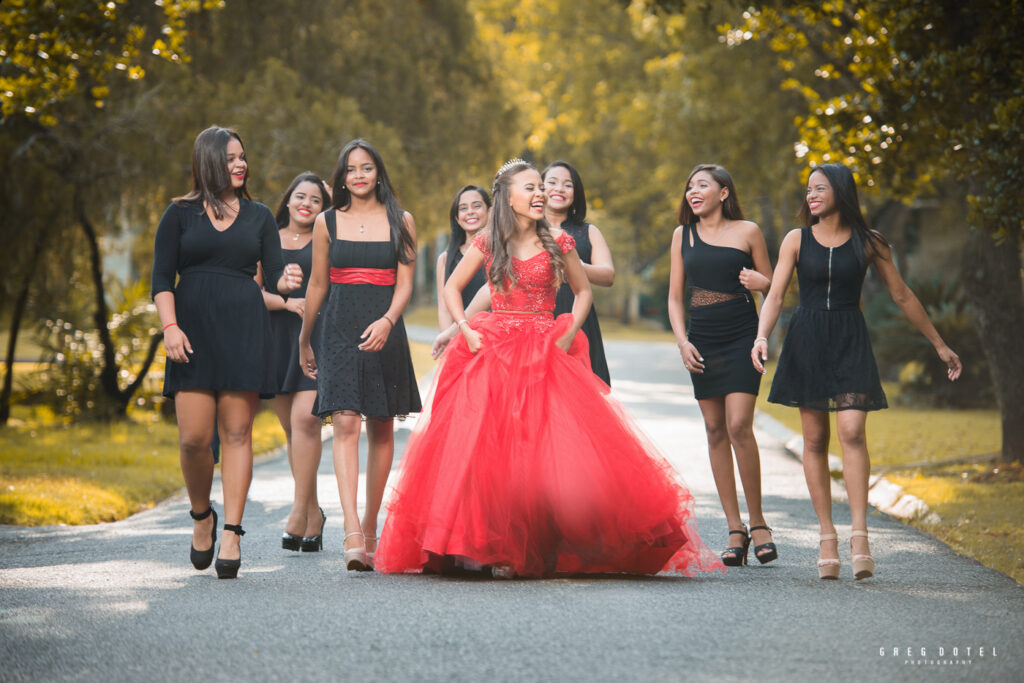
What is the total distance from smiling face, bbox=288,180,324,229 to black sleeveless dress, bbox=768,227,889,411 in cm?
324

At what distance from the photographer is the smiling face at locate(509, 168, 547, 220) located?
7062mm

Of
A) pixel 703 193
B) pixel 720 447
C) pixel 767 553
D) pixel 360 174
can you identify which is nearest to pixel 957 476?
pixel 720 447

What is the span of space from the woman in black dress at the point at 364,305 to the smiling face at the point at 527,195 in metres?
0.68

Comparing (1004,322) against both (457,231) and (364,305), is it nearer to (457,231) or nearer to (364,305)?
(457,231)

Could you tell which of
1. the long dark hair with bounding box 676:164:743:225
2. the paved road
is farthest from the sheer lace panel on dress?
the paved road

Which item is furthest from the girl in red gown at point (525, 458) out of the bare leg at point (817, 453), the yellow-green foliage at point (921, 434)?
the yellow-green foliage at point (921, 434)

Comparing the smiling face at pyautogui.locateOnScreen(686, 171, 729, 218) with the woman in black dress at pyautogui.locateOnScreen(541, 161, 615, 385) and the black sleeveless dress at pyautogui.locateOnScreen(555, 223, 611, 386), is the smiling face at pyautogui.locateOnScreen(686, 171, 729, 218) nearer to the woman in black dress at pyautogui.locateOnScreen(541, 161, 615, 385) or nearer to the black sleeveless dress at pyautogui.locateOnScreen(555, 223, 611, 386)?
the woman in black dress at pyautogui.locateOnScreen(541, 161, 615, 385)

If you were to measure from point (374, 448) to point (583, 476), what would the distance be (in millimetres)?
1561

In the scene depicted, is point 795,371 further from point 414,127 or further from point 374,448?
point 414,127

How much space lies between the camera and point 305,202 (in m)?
8.55

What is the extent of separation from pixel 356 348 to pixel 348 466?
68 centimetres

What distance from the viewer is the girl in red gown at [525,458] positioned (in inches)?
250

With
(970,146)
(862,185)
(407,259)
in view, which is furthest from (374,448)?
(862,185)

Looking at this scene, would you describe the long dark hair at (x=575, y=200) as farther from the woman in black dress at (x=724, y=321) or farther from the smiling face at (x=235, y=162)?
the smiling face at (x=235, y=162)
